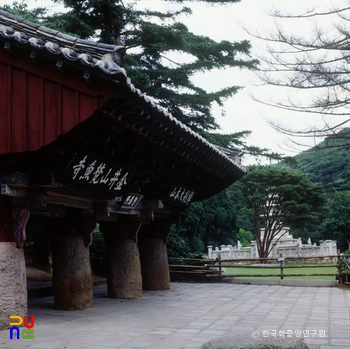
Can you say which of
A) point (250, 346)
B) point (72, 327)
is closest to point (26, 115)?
point (72, 327)

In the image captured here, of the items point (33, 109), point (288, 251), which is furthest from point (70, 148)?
point (288, 251)

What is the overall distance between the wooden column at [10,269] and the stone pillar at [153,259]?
608 centimetres

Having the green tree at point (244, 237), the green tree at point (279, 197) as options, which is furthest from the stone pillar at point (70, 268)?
the green tree at point (244, 237)

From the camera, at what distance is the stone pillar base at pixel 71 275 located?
30.5ft

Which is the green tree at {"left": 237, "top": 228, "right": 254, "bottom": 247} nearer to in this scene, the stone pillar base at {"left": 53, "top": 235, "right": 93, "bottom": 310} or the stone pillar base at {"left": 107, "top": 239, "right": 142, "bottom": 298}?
the stone pillar base at {"left": 107, "top": 239, "right": 142, "bottom": 298}

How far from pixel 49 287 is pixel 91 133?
20.2 ft

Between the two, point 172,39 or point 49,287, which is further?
point 172,39

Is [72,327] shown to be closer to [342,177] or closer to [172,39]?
[172,39]

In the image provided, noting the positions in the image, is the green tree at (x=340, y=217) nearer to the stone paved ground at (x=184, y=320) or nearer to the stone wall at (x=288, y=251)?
the stone wall at (x=288, y=251)

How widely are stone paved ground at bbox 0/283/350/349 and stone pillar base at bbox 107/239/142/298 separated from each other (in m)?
0.37

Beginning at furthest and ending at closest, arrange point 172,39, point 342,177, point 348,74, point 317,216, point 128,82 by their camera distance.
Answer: point 342,177
point 317,216
point 172,39
point 348,74
point 128,82

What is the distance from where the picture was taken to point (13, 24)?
7535 mm

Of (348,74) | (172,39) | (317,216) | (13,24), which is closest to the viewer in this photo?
(13,24)

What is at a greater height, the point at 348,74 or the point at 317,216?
the point at 348,74
